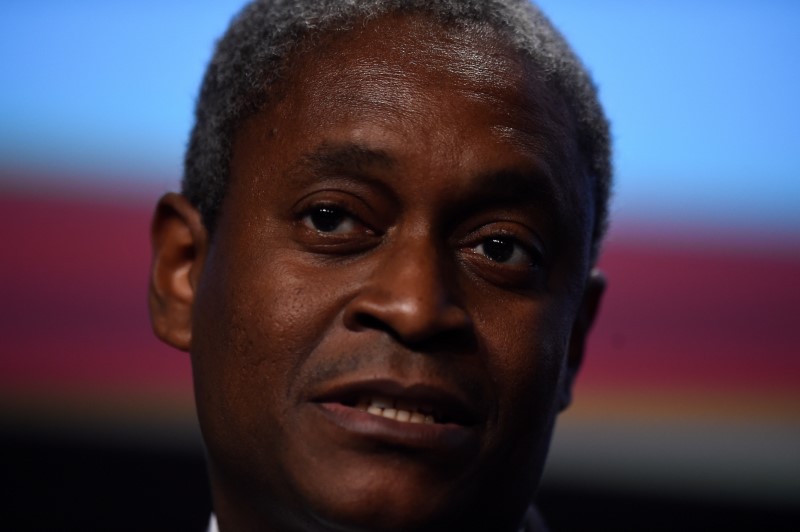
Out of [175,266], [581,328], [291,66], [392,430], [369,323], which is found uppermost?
[291,66]

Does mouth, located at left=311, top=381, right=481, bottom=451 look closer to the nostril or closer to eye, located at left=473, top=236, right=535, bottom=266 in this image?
the nostril

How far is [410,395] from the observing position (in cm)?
166

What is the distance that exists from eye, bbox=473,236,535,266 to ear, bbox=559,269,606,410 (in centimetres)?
31

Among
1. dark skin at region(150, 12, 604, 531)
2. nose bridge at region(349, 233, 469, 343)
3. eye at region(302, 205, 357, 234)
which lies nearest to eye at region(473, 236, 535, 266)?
dark skin at region(150, 12, 604, 531)

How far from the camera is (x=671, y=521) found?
10.3 ft

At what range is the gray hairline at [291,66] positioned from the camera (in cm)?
197

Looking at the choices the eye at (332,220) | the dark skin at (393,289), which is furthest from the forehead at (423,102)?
the eye at (332,220)

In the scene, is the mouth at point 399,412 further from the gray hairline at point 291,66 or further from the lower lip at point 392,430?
the gray hairline at point 291,66

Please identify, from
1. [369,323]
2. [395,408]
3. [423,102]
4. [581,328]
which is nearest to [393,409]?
[395,408]

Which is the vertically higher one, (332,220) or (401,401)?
(332,220)

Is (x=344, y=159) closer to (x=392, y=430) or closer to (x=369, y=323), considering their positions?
(x=369, y=323)

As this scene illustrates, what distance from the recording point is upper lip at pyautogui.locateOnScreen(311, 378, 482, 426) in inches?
65.5

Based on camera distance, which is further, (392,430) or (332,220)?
(332,220)

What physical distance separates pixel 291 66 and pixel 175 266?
1.66 ft
